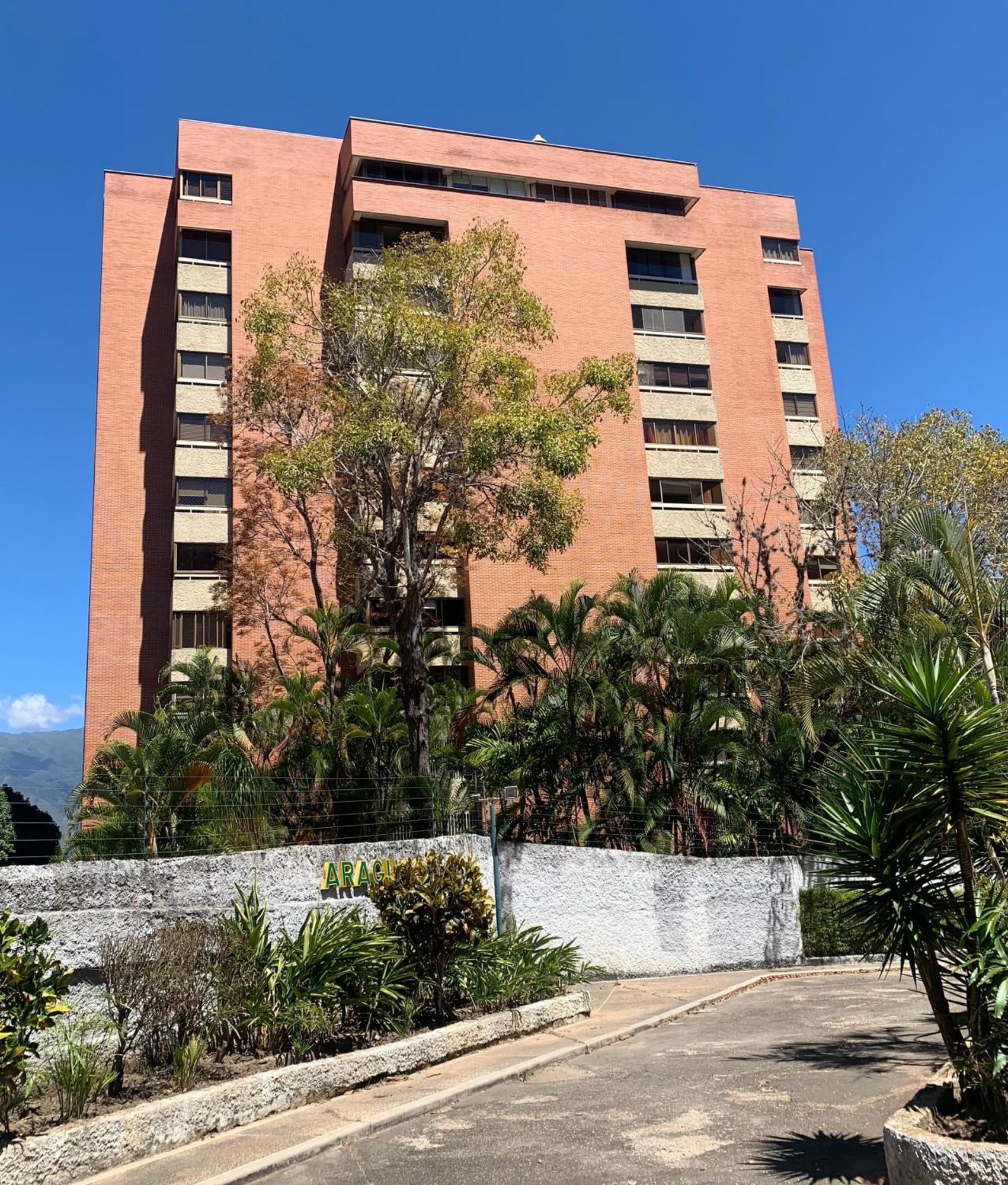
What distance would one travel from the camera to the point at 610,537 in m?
34.9

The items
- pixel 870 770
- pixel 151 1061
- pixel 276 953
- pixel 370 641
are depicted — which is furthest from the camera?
pixel 370 641

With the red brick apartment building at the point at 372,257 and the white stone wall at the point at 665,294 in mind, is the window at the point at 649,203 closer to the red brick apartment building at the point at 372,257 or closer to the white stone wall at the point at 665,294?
the red brick apartment building at the point at 372,257

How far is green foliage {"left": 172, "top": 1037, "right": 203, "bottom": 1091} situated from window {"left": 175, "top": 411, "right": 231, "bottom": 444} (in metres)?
27.4

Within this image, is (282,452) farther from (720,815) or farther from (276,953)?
(276,953)

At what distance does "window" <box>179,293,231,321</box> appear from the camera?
1369 inches

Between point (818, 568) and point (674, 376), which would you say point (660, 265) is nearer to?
point (674, 376)

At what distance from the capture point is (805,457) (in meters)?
39.3

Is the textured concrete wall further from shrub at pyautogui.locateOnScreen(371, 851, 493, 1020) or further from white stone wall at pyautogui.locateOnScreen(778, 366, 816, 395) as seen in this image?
white stone wall at pyautogui.locateOnScreen(778, 366, 816, 395)

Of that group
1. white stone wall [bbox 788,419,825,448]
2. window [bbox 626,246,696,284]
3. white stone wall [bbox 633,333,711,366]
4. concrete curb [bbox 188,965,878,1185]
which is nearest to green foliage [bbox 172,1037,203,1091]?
concrete curb [bbox 188,965,878,1185]

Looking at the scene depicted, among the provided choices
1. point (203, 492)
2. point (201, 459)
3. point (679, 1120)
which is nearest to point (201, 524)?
point (203, 492)

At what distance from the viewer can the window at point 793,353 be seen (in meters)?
42.6

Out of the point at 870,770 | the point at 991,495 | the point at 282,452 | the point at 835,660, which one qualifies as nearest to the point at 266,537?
the point at 282,452

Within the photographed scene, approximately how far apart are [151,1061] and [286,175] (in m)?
34.3

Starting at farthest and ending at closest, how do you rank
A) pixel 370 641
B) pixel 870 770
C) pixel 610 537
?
1. pixel 610 537
2. pixel 370 641
3. pixel 870 770
